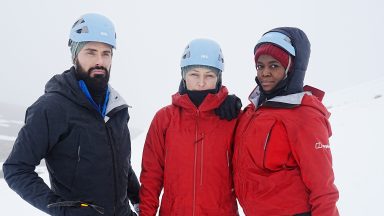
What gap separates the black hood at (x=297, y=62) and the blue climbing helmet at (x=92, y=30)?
1.73 meters

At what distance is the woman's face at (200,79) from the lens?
340 centimetres

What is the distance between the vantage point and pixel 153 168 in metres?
3.32

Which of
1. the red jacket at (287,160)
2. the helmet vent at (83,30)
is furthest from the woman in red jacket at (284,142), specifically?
the helmet vent at (83,30)

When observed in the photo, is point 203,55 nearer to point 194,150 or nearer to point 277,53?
point 277,53

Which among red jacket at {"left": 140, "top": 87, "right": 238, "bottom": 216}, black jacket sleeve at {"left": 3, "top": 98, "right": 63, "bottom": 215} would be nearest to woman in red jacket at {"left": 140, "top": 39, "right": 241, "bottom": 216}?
red jacket at {"left": 140, "top": 87, "right": 238, "bottom": 216}

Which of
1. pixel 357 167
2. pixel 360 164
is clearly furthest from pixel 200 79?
pixel 360 164

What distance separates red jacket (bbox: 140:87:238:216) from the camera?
312cm

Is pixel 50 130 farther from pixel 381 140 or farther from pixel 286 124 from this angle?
pixel 381 140

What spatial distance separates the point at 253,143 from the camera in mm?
2859

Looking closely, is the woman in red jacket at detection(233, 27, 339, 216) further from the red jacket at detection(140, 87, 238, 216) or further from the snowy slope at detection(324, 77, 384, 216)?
the snowy slope at detection(324, 77, 384, 216)

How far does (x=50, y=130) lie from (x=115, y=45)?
1.13 meters

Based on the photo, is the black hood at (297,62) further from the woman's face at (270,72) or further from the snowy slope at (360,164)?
the snowy slope at (360,164)

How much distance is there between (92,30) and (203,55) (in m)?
1.21

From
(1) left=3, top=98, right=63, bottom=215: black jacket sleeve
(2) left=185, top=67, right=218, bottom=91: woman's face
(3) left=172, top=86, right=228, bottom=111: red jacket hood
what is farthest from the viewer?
(2) left=185, top=67, right=218, bottom=91: woman's face
